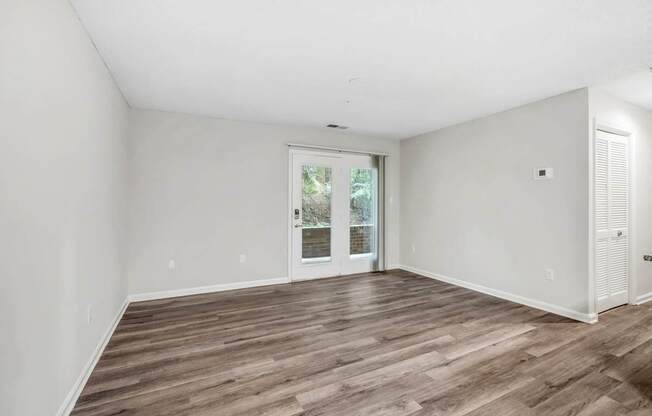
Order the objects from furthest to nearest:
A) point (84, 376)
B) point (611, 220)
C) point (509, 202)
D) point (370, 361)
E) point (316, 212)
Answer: point (316, 212)
point (509, 202)
point (611, 220)
point (370, 361)
point (84, 376)

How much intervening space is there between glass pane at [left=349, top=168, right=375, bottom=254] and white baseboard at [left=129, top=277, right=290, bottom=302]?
1445 mm

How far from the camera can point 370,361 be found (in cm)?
236

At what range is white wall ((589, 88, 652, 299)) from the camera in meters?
3.52

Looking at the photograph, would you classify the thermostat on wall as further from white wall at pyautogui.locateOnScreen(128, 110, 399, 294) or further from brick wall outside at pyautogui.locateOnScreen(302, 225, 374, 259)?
white wall at pyautogui.locateOnScreen(128, 110, 399, 294)

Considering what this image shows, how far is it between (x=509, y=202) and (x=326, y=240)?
2.70 metres

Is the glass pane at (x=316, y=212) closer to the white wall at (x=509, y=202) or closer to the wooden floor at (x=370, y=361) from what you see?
the wooden floor at (x=370, y=361)

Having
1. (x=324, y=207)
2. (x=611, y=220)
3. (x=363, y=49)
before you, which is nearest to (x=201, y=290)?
(x=324, y=207)

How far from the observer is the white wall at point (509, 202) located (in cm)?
323

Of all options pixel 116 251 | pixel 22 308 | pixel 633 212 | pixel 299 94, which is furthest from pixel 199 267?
pixel 633 212

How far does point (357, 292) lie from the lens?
423 cm

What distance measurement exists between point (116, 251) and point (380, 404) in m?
2.94

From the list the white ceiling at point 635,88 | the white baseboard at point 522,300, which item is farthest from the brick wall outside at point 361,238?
the white ceiling at point 635,88

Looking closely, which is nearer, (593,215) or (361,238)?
(593,215)

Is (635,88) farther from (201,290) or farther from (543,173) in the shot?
(201,290)
